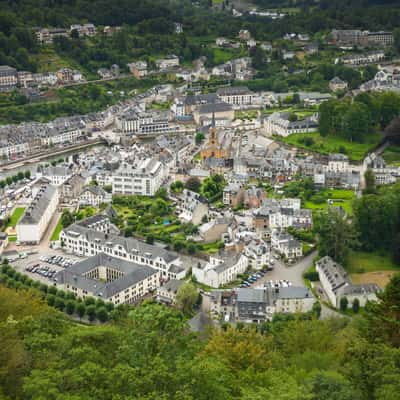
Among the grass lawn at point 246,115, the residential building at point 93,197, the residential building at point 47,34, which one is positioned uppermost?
the residential building at point 47,34

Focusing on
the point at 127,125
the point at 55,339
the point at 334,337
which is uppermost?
the point at 55,339

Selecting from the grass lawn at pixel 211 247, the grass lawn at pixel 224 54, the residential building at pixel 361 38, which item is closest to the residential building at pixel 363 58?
the residential building at pixel 361 38

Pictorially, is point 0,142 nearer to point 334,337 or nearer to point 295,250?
point 295,250

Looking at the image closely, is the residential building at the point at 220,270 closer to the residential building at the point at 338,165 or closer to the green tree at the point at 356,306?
the green tree at the point at 356,306

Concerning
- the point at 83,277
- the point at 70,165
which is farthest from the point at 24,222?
the point at 70,165

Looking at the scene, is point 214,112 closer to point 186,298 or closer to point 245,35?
point 245,35
